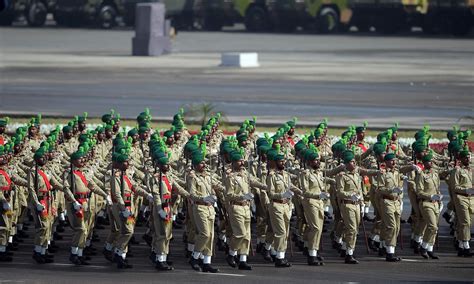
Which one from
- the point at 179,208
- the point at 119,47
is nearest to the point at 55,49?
the point at 119,47

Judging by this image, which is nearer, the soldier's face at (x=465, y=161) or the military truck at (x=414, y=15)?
the soldier's face at (x=465, y=161)

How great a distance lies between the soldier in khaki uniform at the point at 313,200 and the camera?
20.5m

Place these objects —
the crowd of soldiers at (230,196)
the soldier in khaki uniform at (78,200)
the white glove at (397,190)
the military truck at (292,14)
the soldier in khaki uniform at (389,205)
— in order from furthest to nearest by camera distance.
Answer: the military truck at (292,14) < the white glove at (397,190) < the soldier in khaki uniform at (389,205) < the soldier in khaki uniform at (78,200) < the crowd of soldiers at (230,196)

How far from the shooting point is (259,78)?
157 feet

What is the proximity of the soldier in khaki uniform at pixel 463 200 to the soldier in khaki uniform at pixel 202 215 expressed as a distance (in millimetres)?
3974

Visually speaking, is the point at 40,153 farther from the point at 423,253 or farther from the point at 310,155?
the point at 423,253

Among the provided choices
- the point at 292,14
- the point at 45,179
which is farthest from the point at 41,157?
the point at 292,14

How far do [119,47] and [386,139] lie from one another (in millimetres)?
39325

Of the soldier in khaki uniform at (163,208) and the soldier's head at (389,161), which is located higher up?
the soldier's head at (389,161)

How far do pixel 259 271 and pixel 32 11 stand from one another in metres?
53.9

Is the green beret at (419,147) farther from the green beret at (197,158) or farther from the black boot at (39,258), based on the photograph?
the black boot at (39,258)

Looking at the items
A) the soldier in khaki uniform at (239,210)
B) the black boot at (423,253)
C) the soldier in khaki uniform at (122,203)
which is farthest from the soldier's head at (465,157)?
the soldier in khaki uniform at (122,203)

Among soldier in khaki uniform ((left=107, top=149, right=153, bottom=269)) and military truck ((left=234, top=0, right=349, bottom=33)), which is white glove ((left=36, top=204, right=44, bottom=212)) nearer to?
soldier in khaki uniform ((left=107, top=149, right=153, bottom=269))

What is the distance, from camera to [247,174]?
2059 centimetres
